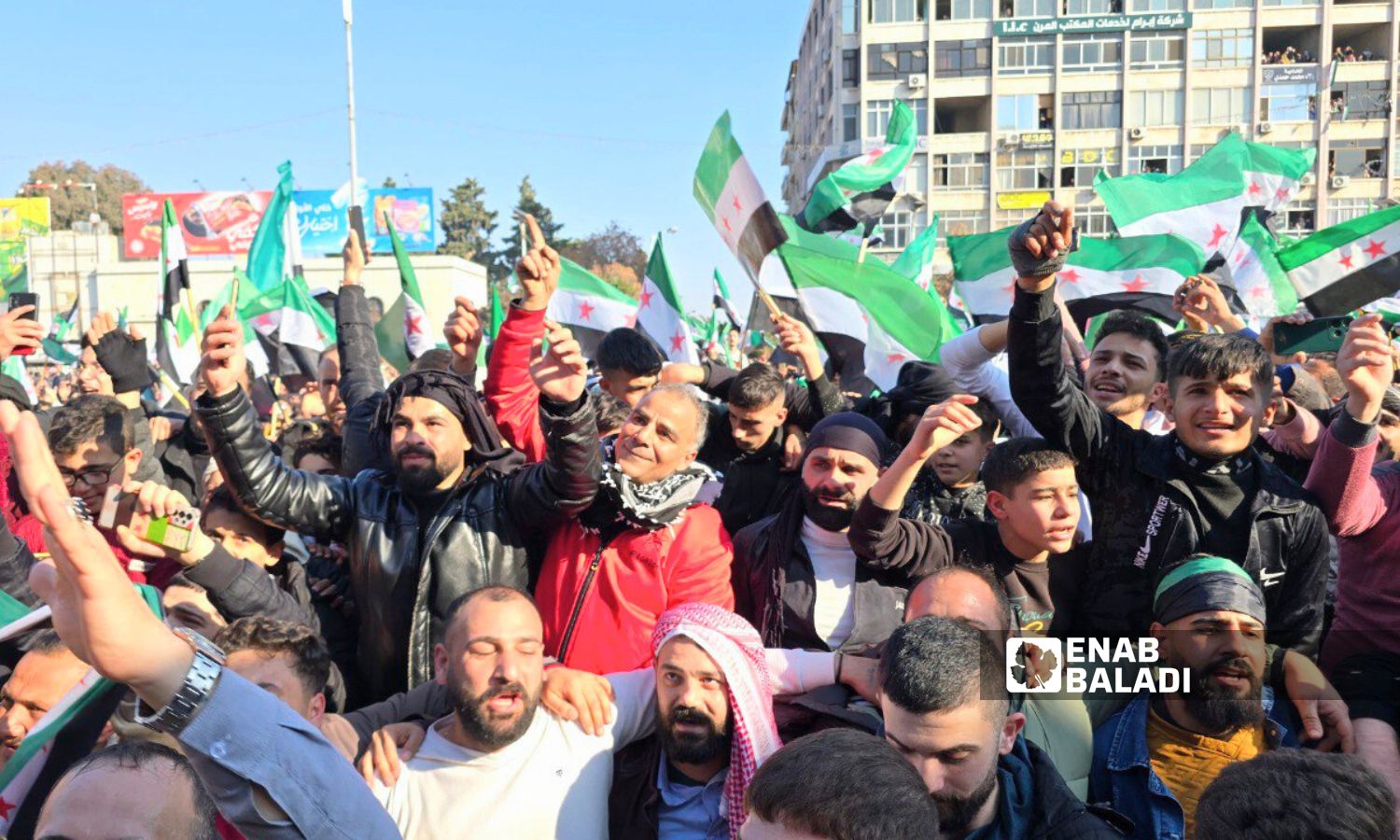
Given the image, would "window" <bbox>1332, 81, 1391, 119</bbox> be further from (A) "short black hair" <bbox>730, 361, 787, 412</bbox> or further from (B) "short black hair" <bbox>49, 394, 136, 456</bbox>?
(B) "short black hair" <bbox>49, 394, 136, 456</bbox>

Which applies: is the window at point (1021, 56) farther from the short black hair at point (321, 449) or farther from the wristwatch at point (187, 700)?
the wristwatch at point (187, 700)

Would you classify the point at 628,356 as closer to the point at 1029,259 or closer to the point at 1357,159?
the point at 1029,259

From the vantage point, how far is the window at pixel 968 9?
53.2 meters

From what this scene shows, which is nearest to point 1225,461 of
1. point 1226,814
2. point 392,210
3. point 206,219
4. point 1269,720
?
point 1269,720

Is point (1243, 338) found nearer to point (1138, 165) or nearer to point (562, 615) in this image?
point (562, 615)

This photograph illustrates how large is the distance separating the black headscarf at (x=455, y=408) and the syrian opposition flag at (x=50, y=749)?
5.69 ft

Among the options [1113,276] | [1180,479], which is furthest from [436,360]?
[1113,276]

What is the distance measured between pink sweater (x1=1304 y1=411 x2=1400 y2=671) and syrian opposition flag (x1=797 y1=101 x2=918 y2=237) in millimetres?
4600

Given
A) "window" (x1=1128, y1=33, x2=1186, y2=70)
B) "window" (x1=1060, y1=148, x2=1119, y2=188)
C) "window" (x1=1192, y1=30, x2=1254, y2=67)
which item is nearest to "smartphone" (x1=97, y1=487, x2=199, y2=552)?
"window" (x1=1060, y1=148, x2=1119, y2=188)

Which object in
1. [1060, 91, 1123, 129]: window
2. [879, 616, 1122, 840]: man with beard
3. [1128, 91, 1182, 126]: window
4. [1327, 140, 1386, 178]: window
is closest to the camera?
[879, 616, 1122, 840]: man with beard

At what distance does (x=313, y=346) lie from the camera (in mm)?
10539

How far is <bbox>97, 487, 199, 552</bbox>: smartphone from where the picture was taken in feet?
10.8

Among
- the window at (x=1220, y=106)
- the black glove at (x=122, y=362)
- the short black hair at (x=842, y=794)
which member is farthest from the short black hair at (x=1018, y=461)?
the window at (x=1220, y=106)

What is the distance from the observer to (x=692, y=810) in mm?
3123
